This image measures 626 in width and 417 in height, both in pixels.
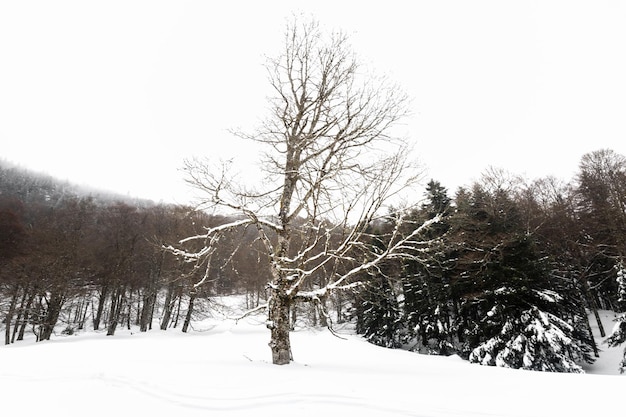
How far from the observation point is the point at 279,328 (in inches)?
228

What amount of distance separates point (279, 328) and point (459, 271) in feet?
51.7

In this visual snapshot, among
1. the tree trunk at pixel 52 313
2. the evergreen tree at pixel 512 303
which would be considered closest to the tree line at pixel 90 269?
the tree trunk at pixel 52 313

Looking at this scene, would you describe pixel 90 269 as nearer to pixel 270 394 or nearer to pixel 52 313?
pixel 52 313

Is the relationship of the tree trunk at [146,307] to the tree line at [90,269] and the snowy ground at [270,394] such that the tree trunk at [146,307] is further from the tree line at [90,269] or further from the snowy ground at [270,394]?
the snowy ground at [270,394]

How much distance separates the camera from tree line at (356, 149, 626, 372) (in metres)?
13.9

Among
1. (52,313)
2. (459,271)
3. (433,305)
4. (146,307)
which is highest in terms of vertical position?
(459,271)

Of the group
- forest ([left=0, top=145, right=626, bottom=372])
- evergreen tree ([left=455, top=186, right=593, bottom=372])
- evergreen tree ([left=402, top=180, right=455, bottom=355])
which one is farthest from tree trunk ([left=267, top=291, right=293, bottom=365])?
evergreen tree ([left=402, top=180, right=455, bottom=355])

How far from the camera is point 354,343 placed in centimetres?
1332

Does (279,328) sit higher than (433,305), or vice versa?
(279,328)

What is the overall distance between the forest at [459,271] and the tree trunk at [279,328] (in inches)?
114

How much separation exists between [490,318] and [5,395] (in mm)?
18169

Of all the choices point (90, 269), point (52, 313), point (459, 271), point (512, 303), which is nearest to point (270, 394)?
point (512, 303)

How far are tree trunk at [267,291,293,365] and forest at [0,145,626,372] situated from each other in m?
2.90

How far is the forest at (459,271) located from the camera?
551 inches
